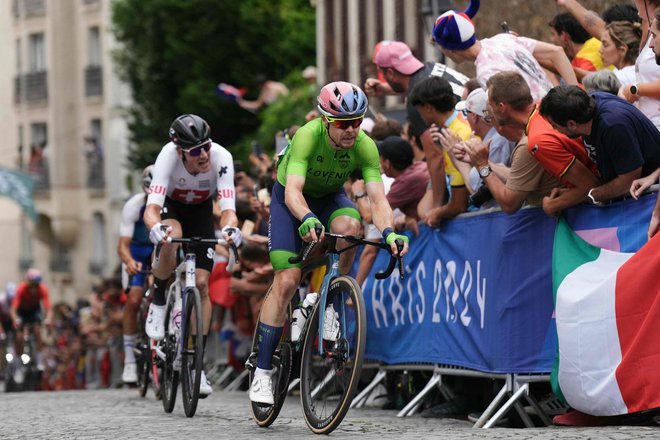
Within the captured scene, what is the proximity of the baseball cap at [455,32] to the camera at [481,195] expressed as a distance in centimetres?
128

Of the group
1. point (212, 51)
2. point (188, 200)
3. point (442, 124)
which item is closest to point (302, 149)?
point (442, 124)

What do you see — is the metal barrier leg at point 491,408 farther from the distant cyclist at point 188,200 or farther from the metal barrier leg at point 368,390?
the metal barrier leg at point 368,390

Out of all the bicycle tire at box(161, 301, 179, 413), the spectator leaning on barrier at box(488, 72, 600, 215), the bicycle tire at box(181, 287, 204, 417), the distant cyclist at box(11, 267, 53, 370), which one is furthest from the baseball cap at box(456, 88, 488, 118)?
the distant cyclist at box(11, 267, 53, 370)

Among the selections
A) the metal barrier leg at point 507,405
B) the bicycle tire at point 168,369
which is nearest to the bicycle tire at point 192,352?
the bicycle tire at point 168,369

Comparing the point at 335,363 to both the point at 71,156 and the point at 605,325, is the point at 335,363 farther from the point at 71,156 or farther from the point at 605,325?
the point at 71,156

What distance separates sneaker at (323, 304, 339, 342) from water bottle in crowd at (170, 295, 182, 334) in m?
→ 2.75

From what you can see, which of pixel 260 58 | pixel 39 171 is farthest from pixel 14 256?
pixel 260 58

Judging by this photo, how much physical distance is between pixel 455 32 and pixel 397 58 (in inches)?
50.0

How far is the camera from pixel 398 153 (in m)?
12.8

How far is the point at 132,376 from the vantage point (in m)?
14.9

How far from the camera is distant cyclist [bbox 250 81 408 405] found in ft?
31.8

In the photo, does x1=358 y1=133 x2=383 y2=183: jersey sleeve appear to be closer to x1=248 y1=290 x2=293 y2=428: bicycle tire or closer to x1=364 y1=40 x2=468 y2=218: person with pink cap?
x1=248 y1=290 x2=293 y2=428: bicycle tire

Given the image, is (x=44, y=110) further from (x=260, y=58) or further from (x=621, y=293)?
(x=621, y=293)

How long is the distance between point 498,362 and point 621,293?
1.73 metres
